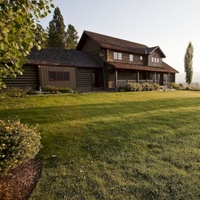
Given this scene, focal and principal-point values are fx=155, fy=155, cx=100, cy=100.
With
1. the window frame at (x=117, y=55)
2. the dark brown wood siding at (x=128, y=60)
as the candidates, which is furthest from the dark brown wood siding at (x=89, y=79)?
the window frame at (x=117, y=55)

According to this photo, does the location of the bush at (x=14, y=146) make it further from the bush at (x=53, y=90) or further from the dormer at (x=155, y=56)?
the dormer at (x=155, y=56)

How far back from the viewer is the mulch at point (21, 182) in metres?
3.21

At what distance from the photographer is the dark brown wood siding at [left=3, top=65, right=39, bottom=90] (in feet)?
52.5

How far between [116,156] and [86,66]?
54.2ft

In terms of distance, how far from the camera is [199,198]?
10.2 ft

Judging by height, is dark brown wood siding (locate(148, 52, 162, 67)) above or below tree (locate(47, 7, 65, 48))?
below

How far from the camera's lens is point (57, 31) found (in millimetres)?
38000

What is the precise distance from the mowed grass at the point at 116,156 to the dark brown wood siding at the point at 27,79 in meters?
8.89

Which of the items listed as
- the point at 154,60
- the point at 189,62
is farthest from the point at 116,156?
the point at 189,62

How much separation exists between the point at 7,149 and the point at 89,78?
58.8 feet

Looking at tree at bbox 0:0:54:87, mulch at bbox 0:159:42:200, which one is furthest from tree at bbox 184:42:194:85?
tree at bbox 0:0:54:87

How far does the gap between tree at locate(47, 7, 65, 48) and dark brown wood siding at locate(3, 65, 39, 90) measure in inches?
896

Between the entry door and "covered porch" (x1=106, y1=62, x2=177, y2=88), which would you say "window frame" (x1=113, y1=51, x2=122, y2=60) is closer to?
"covered porch" (x1=106, y1=62, x2=177, y2=88)

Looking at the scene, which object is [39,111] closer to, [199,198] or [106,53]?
[199,198]
